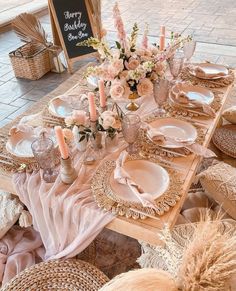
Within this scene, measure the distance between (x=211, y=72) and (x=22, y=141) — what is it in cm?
132

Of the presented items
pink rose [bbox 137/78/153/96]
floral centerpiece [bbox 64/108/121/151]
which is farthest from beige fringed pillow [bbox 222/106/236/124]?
floral centerpiece [bbox 64/108/121/151]

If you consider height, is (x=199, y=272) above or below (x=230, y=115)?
above

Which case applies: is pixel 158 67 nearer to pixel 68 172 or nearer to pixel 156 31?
pixel 68 172

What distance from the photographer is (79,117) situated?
1378 mm

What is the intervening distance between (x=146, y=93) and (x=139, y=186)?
0.58 metres

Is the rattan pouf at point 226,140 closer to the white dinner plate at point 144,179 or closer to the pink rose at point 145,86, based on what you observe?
the pink rose at point 145,86

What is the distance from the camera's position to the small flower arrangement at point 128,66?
1.59 metres

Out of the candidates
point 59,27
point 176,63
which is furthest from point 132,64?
point 59,27

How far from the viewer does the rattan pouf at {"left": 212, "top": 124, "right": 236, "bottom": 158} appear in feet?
6.66

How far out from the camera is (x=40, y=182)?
135cm

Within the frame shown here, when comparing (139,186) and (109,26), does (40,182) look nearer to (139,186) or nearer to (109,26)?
(139,186)

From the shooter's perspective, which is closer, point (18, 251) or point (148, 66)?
point (148, 66)

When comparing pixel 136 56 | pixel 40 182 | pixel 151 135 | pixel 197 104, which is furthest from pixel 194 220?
pixel 136 56

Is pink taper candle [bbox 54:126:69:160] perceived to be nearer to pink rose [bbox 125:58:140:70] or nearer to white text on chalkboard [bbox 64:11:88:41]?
pink rose [bbox 125:58:140:70]
